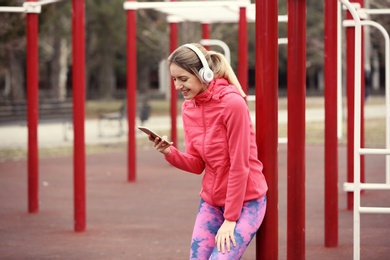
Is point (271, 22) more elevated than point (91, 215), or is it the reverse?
point (271, 22)

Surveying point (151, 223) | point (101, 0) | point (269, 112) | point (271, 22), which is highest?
point (101, 0)

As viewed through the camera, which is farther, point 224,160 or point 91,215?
point 91,215

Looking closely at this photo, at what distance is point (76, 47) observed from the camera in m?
8.65

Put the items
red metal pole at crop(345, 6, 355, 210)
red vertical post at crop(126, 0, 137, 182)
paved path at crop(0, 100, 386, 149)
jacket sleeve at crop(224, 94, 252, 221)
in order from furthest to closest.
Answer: paved path at crop(0, 100, 386, 149), red vertical post at crop(126, 0, 137, 182), red metal pole at crop(345, 6, 355, 210), jacket sleeve at crop(224, 94, 252, 221)

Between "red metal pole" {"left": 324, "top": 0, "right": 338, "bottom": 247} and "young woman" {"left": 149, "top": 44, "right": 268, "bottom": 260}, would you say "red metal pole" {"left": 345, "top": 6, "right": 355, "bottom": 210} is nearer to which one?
"red metal pole" {"left": 324, "top": 0, "right": 338, "bottom": 247}

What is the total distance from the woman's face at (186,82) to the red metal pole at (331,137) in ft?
10.3

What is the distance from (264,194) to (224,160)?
0.28m

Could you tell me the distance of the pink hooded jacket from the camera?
4.34m

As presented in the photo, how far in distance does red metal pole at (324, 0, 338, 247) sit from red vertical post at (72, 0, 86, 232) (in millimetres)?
2329

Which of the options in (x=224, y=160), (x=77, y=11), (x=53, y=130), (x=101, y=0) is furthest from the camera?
(x=101, y=0)

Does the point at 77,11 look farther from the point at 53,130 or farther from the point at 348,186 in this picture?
the point at 53,130

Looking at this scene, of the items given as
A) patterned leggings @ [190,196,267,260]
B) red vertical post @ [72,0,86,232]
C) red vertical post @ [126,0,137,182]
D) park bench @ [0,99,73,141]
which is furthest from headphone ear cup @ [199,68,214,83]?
park bench @ [0,99,73,141]

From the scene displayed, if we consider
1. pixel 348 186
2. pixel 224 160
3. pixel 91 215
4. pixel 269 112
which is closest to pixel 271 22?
pixel 269 112

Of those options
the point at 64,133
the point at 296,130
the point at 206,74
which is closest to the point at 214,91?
the point at 206,74
